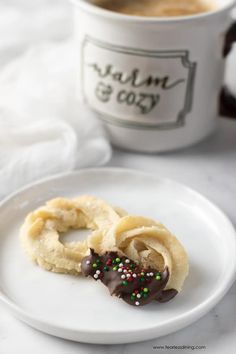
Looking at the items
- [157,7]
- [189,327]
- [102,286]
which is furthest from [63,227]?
[157,7]

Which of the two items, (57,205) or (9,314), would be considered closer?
(9,314)

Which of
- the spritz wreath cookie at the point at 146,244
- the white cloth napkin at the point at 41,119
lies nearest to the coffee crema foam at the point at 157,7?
the white cloth napkin at the point at 41,119

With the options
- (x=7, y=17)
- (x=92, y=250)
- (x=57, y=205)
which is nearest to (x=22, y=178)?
(x=57, y=205)

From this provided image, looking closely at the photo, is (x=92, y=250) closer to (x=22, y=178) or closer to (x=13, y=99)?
(x=22, y=178)

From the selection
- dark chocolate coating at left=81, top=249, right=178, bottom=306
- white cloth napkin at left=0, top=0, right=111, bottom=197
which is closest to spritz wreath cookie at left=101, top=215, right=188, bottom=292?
dark chocolate coating at left=81, top=249, right=178, bottom=306

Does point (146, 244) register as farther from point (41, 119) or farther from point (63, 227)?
point (41, 119)

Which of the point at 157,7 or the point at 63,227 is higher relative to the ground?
the point at 157,7

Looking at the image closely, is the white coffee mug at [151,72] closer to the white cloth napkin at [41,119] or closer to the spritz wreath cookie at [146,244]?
the white cloth napkin at [41,119]
